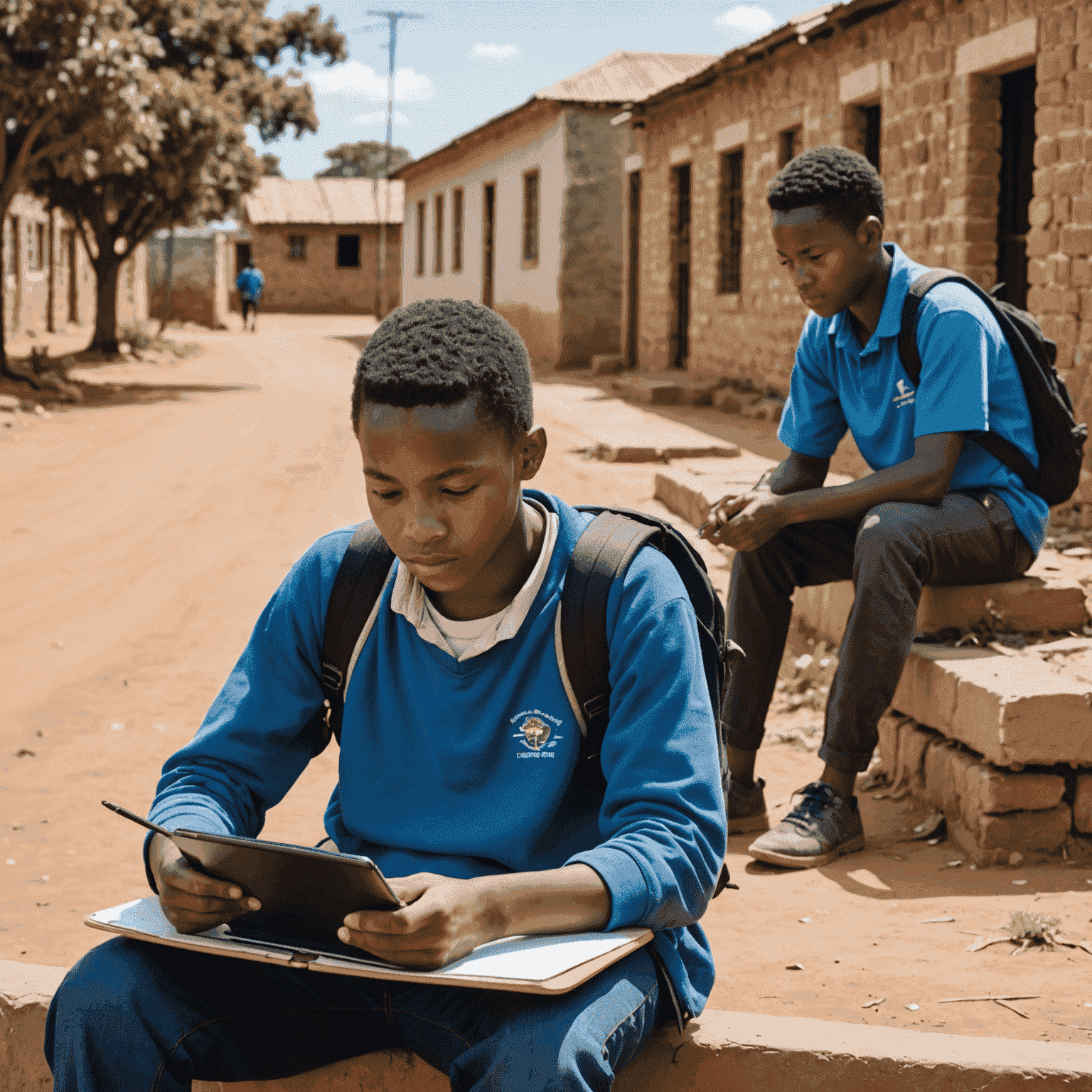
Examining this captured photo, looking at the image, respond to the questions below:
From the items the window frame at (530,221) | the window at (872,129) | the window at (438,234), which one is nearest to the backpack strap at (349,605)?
the window at (872,129)

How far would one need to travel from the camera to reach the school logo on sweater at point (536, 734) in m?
1.92

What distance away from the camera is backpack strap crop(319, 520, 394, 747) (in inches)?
80.0

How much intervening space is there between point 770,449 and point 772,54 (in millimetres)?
4417

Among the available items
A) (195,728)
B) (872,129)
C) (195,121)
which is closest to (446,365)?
(195,728)

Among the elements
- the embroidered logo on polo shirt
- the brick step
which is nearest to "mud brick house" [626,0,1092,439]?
the embroidered logo on polo shirt

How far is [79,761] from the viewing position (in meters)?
4.71

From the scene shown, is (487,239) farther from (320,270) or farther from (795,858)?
(795,858)

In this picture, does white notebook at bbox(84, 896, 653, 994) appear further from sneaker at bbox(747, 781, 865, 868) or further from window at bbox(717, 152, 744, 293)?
window at bbox(717, 152, 744, 293)

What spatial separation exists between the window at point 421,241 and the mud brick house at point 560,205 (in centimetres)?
465

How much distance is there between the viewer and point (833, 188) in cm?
371

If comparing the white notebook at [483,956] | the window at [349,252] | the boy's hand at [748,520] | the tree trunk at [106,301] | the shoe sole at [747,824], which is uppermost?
the window at [349,252]

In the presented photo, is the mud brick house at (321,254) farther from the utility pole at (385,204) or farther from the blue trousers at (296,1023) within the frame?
the blue trousers at (296,1023)

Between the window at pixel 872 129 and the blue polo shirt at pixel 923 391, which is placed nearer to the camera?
the blue polo shirt at pixel 923 391

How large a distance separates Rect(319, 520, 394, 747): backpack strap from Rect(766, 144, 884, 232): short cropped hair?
2101mm
